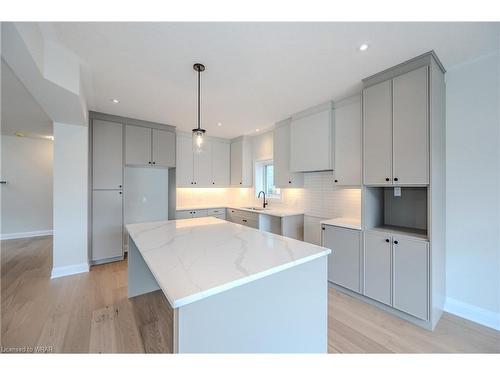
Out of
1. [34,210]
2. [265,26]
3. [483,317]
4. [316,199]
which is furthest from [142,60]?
[34,210]

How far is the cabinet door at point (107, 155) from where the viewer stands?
330 centimetres

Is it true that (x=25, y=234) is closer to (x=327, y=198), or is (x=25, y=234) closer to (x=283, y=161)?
(x=283, y=161)

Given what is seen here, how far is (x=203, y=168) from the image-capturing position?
456 cm

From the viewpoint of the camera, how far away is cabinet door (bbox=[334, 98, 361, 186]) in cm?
256

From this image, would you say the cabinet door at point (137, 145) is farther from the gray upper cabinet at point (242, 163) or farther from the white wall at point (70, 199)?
the gray upper cabinet at point (242, 163)

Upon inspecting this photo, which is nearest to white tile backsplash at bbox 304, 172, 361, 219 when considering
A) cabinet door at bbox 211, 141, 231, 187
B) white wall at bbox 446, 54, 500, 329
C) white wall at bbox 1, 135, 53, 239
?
white wall at bbox 446, 54, 500, 329

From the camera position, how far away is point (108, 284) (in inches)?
107

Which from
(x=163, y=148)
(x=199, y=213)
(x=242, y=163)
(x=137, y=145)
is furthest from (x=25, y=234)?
(x=242, y=163)

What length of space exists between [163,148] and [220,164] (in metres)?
1.32

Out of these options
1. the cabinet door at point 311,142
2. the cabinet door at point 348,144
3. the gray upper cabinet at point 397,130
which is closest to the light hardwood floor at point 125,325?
the gray upper cabinet at point 397,130

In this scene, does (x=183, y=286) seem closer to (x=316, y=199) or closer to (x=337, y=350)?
(x=337, y=350)

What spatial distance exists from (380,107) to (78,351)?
3400 millimetres

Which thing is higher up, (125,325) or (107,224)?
(107,224)

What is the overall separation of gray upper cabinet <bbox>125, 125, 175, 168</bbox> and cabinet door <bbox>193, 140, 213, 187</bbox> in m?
0.54
